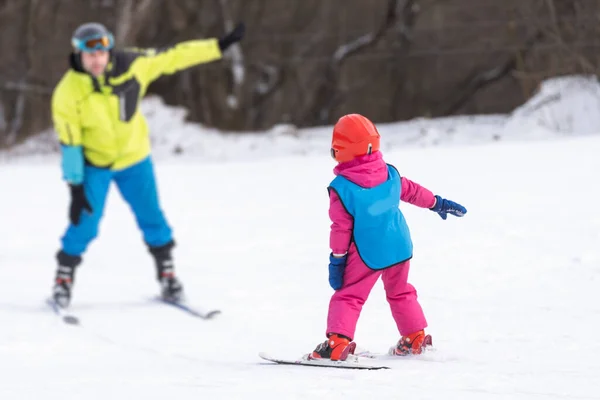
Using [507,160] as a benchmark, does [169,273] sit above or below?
below

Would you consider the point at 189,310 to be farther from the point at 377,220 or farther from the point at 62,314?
the point at 377,220

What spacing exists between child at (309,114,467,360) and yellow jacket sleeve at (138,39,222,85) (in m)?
2.36

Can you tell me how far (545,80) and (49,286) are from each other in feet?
23.6

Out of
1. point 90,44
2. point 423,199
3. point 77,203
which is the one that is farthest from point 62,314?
point 423,199

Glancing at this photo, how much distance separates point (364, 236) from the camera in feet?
11.9

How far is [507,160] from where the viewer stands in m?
8.77

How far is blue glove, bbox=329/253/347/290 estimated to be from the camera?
3.65 meters

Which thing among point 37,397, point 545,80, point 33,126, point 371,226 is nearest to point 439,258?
point 371,226

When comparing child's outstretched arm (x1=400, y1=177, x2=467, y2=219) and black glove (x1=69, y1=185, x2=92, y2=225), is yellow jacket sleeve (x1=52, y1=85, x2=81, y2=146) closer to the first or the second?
black glove (x1=69, y1=185, x2=92, y2=225)

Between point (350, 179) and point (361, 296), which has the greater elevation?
point (350, 179)

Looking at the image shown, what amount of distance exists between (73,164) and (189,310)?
1.15m

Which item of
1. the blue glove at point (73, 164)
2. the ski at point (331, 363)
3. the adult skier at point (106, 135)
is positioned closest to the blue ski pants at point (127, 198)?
the adult skier at point (106, 135)

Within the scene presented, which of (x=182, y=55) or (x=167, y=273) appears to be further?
(x=167, y=273)

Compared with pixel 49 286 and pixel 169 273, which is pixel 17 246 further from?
pixel 169 273
